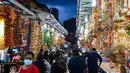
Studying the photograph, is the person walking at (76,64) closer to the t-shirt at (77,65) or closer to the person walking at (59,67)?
the t-shirt at (77,65)

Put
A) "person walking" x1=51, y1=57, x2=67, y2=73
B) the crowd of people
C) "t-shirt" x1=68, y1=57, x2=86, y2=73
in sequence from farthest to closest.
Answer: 1. "t-shirt" x1=68, y1=57, x2=86, y2=73
2. "person walking" x1=51, y1=57, x2=67, y2=73
3. the crowd of people

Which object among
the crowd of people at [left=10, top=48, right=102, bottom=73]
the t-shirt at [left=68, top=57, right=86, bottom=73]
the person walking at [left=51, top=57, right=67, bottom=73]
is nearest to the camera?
the crowd of people at [left=10, top=48, right=102, bottom=73]

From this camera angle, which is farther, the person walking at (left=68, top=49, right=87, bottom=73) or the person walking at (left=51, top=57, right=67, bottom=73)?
the person walking at (left=68, top=49, right=87, bottom=73)

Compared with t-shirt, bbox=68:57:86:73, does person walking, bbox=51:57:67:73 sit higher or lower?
higher

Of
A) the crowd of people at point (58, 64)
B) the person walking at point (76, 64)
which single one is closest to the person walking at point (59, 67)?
the crowd of people at point (58, 64)

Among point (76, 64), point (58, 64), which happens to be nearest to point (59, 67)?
point (58, 64)

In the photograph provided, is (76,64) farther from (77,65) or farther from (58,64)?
(58,64)

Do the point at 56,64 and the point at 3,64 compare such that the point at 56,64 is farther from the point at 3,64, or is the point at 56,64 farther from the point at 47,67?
the point at 3,64

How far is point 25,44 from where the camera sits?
53.8ft

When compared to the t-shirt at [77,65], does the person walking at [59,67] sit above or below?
above

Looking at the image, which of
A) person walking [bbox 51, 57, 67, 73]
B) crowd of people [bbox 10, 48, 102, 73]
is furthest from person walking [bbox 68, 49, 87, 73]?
person walking [bbox 51, 57, 67, 73]

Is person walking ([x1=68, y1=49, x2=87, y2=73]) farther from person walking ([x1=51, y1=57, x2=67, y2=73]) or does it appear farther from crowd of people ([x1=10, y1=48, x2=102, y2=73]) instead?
person walking ([x1=51, y1=57, x2=67, y2=73])

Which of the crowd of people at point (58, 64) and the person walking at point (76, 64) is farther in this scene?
the person walking at point (76, 64)

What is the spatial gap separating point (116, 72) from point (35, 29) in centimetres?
1018
